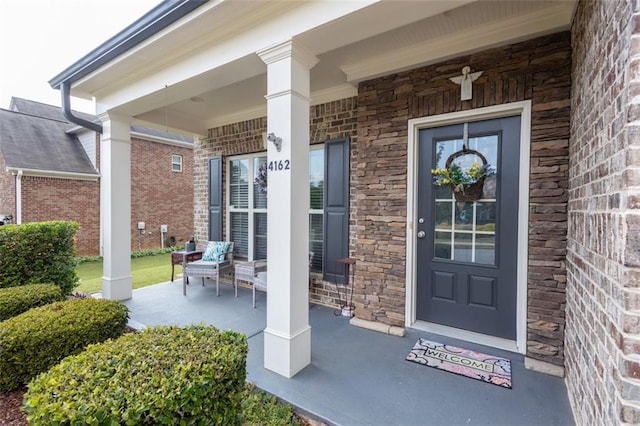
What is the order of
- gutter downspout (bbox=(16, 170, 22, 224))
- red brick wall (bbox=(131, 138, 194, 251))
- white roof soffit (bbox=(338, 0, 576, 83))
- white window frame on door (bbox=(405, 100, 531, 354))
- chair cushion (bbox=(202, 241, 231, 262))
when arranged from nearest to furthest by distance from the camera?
white roof soffit (bbox=(338, 0, 576, 83)) < white window frame on door (bbox=(405, 100, 531, 354)) < chair cushion (bbox=(202, 241, 231, 262)) < gutter downspout (bbox=(16, 170, 22, 224)) < red brick wall (bbox=(131, 138, 194, 251))

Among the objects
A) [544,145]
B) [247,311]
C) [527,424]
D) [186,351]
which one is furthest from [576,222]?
[247,311]

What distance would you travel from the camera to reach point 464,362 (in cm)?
246

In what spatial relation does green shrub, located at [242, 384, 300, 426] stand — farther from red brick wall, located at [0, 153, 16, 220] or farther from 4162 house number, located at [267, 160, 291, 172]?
red brick wall, located at [0, 153, 16, 220]

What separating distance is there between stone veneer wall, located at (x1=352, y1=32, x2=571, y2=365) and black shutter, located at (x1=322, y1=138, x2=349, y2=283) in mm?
279

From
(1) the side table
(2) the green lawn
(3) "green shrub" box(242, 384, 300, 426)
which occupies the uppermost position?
(1) the side table

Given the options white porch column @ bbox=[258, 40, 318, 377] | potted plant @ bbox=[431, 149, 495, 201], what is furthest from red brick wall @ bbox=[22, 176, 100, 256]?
potted plant @ bbox=[431, 149, 495, 201]

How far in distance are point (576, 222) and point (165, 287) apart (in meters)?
5.49

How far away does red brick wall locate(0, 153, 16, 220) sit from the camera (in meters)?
8.32

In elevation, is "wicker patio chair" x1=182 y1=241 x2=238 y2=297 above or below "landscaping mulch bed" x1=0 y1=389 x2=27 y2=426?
above

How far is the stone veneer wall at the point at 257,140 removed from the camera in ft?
12.3

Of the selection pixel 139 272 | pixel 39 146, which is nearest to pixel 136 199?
pixel 39 146

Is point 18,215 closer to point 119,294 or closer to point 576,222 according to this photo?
point 119,294

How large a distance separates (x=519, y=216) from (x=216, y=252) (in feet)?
14.0

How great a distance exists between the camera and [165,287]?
16.2ft
